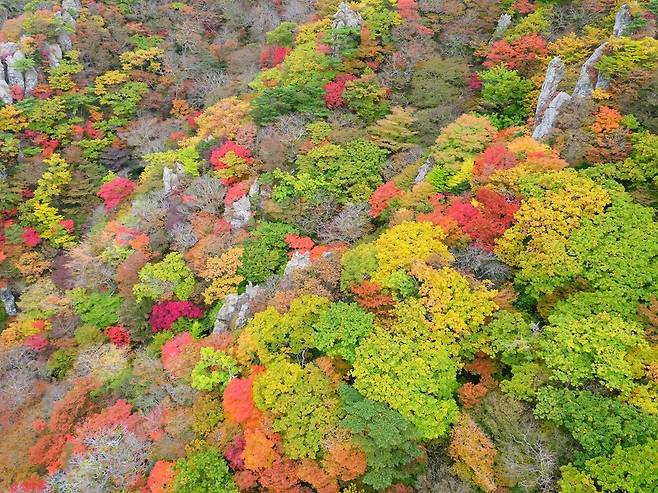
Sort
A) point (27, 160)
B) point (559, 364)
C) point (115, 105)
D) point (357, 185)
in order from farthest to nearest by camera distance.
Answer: point (115, 105), point (27, 160), point (357, 185), point (559, 364)

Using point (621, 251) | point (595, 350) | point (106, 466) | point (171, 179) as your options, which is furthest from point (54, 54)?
point (595, 350)

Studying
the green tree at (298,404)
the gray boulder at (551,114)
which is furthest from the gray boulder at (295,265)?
the gray boulder at (551,114)

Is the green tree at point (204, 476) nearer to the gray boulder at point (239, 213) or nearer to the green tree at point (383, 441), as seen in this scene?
the green tree at point (383, 441)

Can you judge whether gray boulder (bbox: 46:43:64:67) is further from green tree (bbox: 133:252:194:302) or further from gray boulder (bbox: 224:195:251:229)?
green tree (bbox: 133:252:194:302)

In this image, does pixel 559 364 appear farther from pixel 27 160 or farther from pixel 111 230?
pixel 27 160

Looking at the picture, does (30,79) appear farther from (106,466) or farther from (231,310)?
(106,466)

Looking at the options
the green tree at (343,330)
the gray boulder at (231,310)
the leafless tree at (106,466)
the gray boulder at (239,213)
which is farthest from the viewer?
the gray boulder at (239,213)

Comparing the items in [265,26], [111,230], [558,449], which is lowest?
[111,230]

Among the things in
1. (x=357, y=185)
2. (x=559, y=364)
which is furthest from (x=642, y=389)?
(x=357, y=185)

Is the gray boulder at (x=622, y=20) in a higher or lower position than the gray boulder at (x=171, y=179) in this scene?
higher
